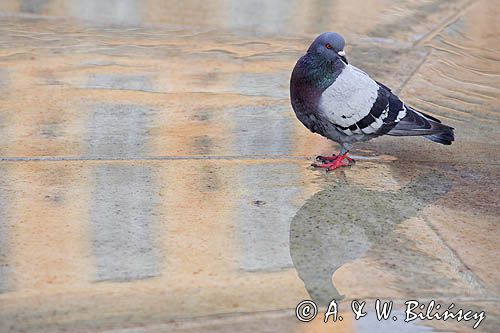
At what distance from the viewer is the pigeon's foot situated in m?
5.09

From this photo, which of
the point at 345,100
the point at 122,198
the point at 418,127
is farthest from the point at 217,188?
the point at 418,127

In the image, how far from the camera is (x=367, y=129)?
5055 mm

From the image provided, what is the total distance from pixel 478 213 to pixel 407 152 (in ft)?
3.27

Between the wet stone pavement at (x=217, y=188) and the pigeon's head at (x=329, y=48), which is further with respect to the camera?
the pigeon's head at (x=329, y=48)

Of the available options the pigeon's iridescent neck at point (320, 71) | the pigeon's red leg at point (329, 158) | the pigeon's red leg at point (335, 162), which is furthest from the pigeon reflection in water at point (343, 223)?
the pigeon's iridescent neck at point (320, 71)

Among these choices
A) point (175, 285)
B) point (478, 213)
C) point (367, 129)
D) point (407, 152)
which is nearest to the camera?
point (175, 285)

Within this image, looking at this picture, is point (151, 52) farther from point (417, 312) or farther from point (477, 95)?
point (417, 312)

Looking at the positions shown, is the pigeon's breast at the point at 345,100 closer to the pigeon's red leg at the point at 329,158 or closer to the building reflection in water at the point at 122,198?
the pigeon's red leg at the point at 329,158

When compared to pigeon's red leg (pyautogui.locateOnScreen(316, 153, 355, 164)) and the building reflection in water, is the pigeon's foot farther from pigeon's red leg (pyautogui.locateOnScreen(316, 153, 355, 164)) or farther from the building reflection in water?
the building reflection in water

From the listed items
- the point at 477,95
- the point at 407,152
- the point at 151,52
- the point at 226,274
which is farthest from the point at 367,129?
the point at 151,52

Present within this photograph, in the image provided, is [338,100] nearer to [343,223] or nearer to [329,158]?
[329,158]

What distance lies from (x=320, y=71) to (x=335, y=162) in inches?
21.0

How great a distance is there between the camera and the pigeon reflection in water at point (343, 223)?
154 inches

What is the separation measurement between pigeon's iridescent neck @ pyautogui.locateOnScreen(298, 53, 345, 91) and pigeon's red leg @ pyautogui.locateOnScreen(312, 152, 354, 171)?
436 mm
